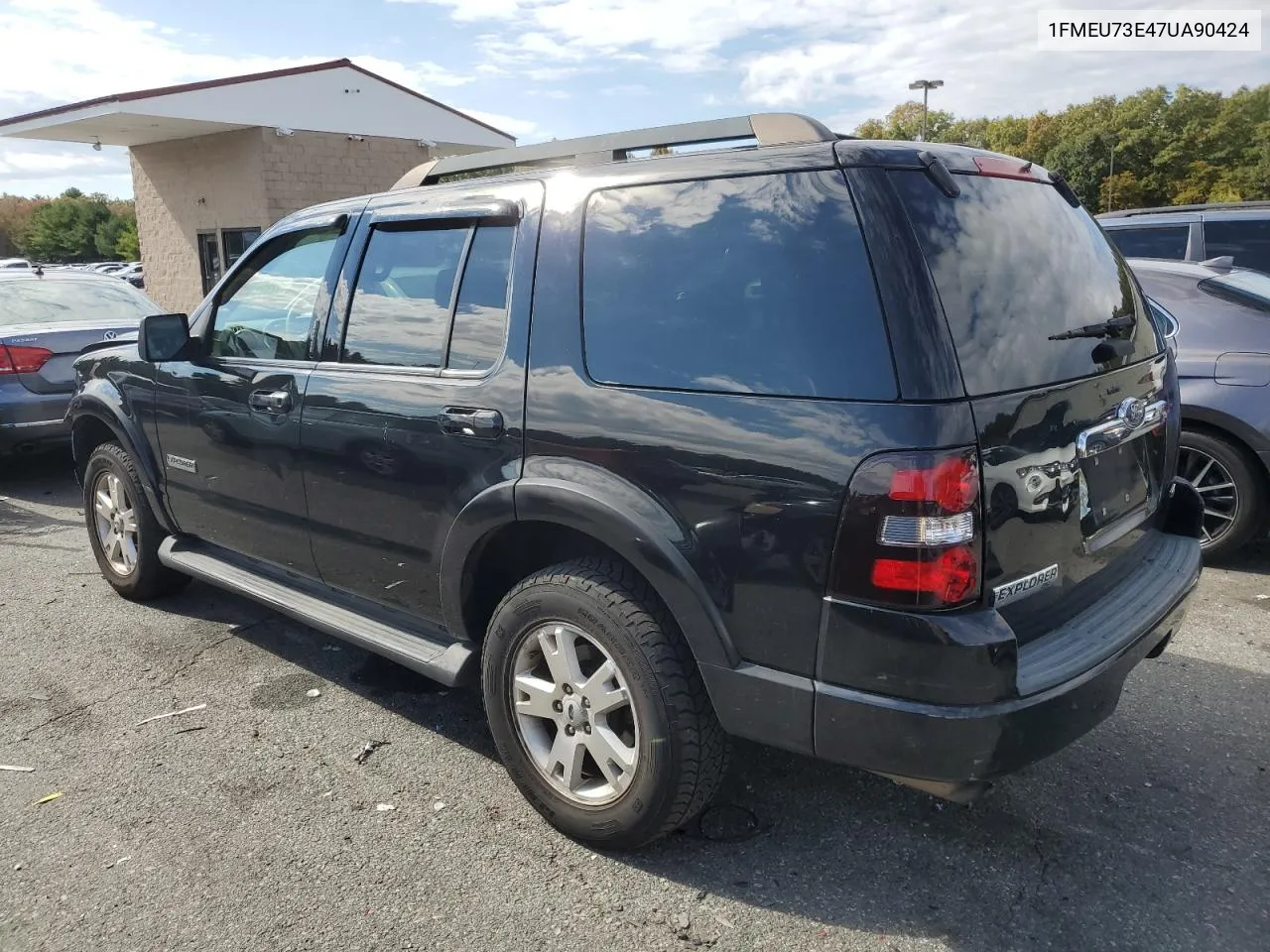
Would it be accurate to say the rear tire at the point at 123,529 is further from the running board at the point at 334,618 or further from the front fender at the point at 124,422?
the running board at the point at 334,618

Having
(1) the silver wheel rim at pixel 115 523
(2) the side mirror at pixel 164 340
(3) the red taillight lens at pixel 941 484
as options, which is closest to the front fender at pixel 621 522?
(3) the red taillight lens at pixel 941 484

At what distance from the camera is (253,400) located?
3.67 m

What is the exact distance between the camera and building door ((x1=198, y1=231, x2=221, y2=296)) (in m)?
19.0

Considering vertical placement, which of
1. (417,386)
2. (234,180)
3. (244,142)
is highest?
(244,142)

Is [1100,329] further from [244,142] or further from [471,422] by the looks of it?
[244,142]

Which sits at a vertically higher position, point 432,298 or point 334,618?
point 432,298

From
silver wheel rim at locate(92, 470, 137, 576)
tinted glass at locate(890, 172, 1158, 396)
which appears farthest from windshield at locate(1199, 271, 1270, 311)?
silver wheel rim at locate(92, 470, 137, 576)

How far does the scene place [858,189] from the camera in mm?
2254

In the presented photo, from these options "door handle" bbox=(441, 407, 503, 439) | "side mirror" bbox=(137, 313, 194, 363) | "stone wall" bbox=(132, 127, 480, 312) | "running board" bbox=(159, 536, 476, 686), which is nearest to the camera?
"door handle" bbox=(441, 407, 503, 439)

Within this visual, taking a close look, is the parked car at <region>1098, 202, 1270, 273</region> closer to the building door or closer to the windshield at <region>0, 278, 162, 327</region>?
the windshield at <region>0, 278, 162, 327</region>

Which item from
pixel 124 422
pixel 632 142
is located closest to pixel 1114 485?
pixel 632 142

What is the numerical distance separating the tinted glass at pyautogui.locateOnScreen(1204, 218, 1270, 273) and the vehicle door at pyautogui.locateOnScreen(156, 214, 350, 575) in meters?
5.87

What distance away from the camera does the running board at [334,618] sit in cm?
309

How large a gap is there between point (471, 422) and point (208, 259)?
18914mm
